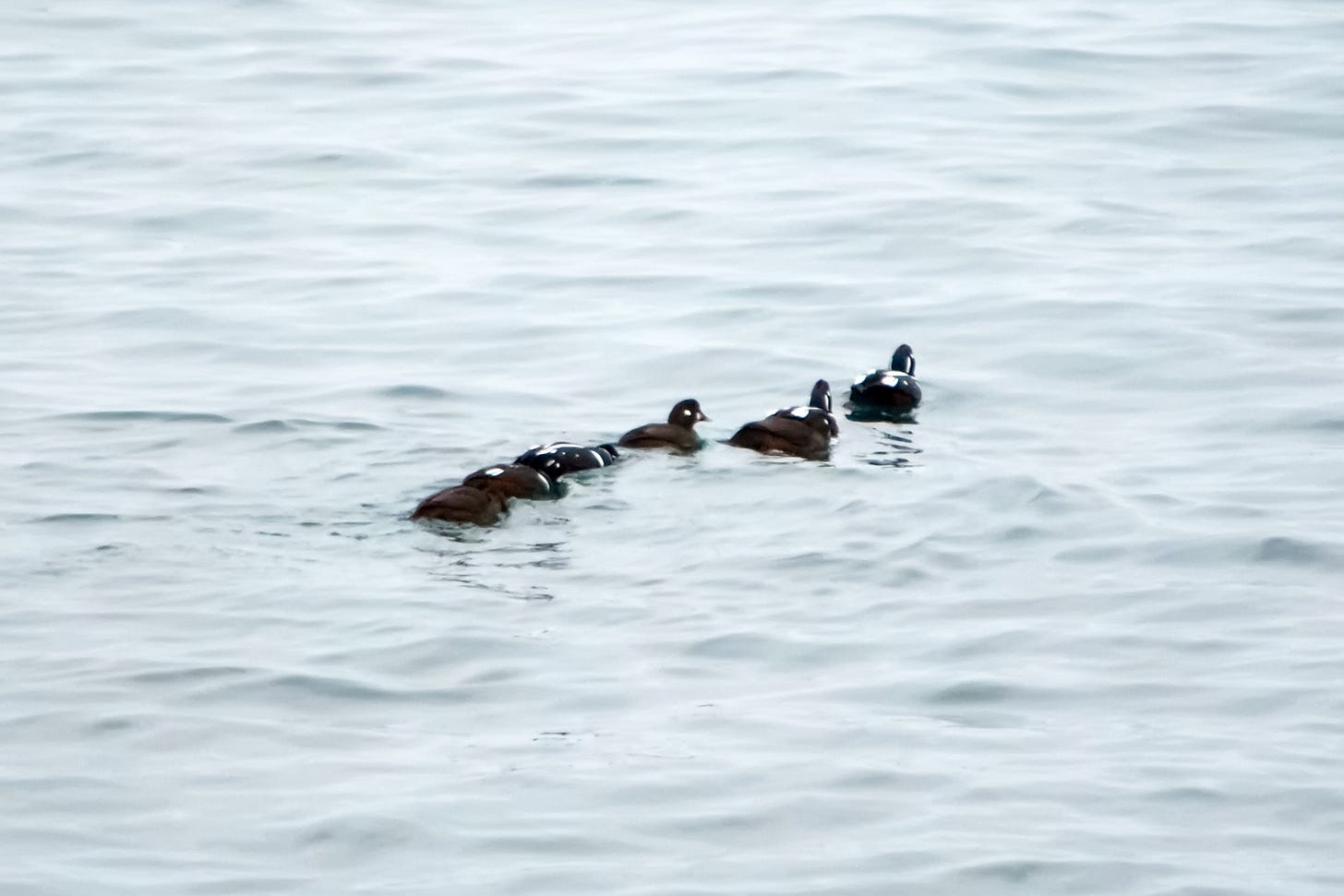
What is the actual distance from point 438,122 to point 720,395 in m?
10.5

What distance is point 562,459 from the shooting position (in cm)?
1309

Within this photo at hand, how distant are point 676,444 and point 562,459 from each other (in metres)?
1.00

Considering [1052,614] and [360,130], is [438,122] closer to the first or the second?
[360,130]

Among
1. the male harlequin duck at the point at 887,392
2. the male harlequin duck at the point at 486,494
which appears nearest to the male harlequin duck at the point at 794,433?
the male harlequin duck at the point at 887,392

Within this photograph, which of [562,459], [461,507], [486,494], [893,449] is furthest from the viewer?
[893,449]

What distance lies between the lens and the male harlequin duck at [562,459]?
13.0 meters

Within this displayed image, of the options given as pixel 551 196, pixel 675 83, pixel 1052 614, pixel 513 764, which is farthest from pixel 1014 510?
pixel 675 83

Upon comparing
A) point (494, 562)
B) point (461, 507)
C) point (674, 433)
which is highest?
point (674, 433)

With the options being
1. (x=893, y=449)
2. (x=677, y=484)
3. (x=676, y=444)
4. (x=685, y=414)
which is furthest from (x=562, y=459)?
(x=893, y=449)

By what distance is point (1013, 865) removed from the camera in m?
8.18

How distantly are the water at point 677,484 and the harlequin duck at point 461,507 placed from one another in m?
0.24

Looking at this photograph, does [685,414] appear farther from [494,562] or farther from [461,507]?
[494,562]

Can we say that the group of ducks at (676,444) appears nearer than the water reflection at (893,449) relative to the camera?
Yes

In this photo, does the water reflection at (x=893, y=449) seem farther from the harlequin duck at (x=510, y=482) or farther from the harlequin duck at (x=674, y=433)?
the harlequin duck at (x=510, y=482)
